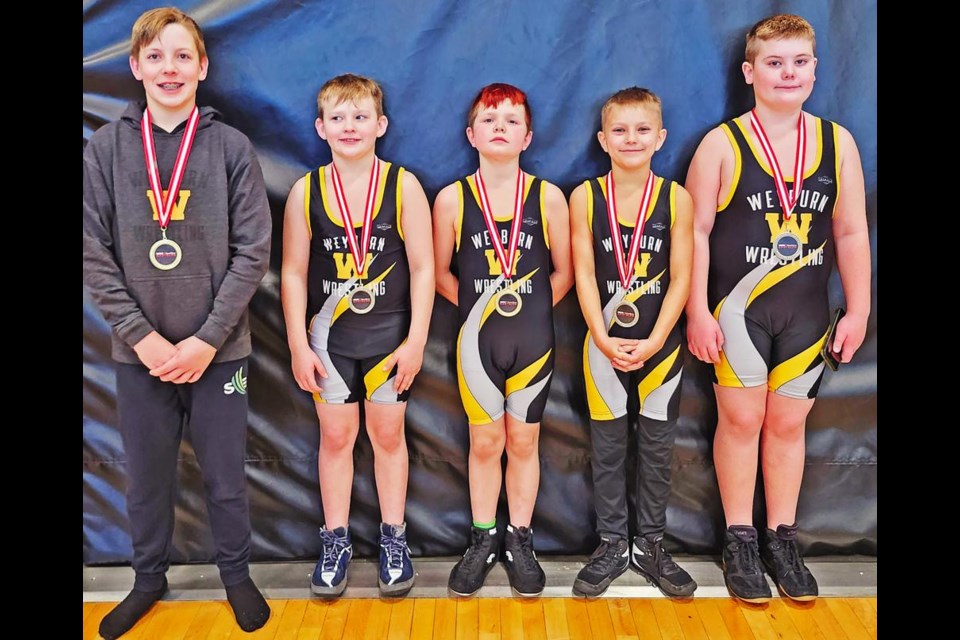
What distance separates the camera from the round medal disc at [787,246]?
110 inches

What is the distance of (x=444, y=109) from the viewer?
288cm

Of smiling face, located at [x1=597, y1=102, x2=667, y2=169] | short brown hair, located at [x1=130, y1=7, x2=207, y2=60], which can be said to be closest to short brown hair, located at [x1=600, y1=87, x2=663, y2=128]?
smiling face, located at [x1=597, y1=102, x2=667, y2=169]

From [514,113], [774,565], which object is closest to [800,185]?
[514,113]

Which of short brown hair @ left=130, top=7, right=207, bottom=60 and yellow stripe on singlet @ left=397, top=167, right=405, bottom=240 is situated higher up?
short brown hair @ left=130, top=7, right=207, bottom=60

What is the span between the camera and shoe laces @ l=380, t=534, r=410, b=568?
114 inches

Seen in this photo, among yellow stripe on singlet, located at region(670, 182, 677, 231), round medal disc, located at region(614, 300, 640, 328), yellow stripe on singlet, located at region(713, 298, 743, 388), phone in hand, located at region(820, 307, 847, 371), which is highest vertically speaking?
yellow stripe on singlet, located at region(670, 182, 677, 231)

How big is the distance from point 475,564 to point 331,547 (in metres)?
0.51

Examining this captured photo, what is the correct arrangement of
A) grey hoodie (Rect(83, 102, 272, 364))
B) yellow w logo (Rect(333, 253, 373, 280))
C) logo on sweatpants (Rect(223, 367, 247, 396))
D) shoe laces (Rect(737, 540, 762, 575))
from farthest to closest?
shoe laces (Rect(737, 540, 762, 575))
yellow w logo (Rect(333, 253, 373, 280))
logo on sweatpants (Rect(223, 367, 247, 396))
grey hoodie (Rect(83, 102, 272, 364))

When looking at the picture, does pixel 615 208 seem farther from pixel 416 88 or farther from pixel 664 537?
pixel 664 537

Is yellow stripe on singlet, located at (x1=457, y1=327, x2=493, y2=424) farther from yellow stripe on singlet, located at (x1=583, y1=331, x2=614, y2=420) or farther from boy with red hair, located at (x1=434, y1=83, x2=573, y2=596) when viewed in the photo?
yellow stripe on singlet, located at (x1=583, y1=331, x2=614, y2=420)

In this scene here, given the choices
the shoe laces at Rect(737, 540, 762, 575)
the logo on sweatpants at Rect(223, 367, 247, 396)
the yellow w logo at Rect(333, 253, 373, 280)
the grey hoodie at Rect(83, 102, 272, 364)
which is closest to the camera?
the grey hoodie at Rect(83, 102, 272, 364)

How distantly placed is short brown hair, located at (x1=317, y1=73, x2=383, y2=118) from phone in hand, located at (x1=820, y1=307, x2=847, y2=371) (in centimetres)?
172

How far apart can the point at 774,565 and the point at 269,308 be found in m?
2.01

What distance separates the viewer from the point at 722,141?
2801 millimetres
